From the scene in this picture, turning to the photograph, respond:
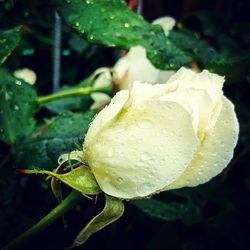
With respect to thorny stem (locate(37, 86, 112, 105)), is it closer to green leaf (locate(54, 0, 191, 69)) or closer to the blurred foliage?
the blurred foliage

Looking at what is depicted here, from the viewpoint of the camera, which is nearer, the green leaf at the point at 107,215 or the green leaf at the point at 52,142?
the green leaf at the point at 107,215

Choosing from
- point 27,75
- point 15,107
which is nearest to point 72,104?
point 27,75

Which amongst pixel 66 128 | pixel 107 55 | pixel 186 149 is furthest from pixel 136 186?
pixel 107 55

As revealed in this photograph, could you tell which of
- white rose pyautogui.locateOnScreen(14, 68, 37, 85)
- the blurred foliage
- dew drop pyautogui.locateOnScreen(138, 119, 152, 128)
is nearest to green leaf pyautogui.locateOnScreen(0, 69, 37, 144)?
the blurred foliage

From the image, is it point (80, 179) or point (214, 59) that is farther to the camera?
point (214, 59)

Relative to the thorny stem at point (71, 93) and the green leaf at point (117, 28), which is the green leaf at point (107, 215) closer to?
the green leaf at point (117, 28)

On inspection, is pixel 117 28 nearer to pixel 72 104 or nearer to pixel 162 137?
pixel 162 137

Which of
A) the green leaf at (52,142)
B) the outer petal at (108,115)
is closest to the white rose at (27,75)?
the green leaf at (52,142)

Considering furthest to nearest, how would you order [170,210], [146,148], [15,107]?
[170,210] → [15,107] → [146,148]
